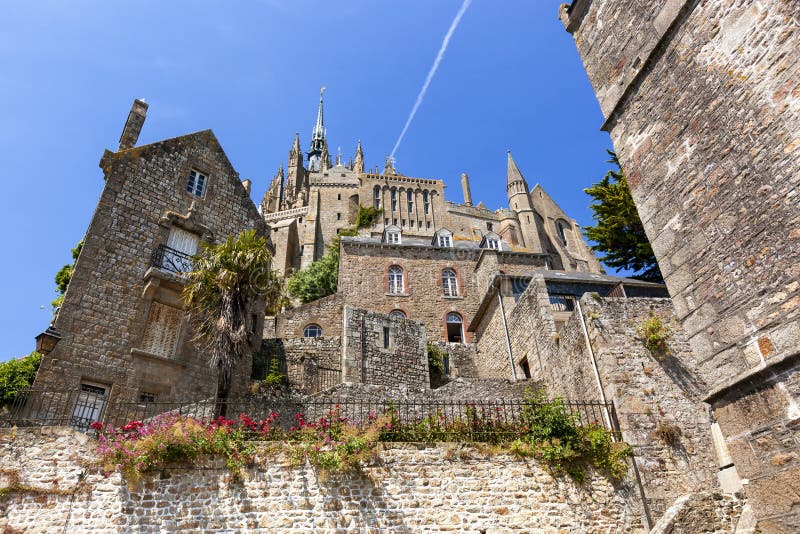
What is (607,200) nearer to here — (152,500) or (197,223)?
(197,223)

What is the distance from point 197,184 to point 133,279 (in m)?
4.13

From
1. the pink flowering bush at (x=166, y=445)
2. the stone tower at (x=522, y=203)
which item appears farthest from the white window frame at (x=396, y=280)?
the stone tower at (x=522, y=203)

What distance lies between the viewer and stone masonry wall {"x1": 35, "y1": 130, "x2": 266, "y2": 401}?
1244 cm

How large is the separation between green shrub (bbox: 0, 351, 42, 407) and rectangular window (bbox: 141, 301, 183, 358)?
237cm

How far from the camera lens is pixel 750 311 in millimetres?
5461

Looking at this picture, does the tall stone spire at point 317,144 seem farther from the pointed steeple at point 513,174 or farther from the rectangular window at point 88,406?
the rectangular window at point 88,406

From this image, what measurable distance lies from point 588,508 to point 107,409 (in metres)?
10.9

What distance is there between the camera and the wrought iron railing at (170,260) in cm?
1447

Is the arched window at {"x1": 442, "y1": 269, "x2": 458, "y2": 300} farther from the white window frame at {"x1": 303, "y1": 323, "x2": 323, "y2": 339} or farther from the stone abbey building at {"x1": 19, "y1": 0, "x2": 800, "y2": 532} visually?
the white window frame at {"x1": 303, "y1": 323, "x2": 323, "y2": 339}

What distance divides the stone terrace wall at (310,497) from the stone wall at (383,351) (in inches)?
313

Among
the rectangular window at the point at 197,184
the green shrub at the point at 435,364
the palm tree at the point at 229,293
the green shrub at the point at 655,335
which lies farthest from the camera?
the green shrub at the point at 435,364

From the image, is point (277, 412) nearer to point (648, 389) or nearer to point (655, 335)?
point (648, 389)

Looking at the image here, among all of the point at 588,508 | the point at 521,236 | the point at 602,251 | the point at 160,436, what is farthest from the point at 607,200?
the point at 521,236

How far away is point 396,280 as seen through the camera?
1077 inches
